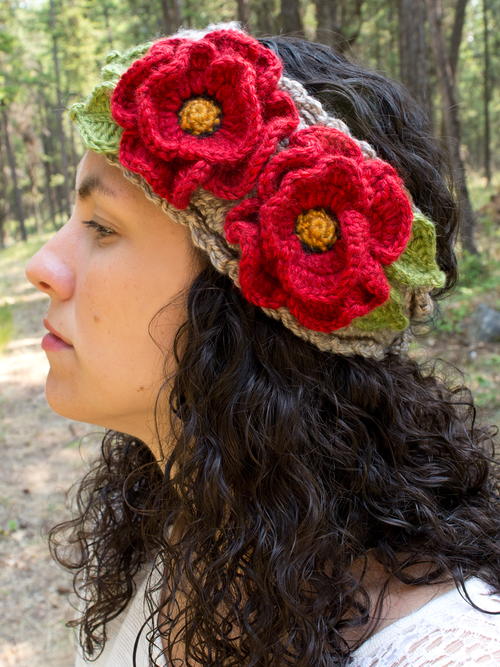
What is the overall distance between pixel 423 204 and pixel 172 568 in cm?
109

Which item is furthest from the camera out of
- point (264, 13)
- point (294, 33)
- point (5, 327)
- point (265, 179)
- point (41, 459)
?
point (264, 13)

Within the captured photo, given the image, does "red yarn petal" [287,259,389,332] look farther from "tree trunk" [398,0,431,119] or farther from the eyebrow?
"tree trunk" [398,0,431,119]

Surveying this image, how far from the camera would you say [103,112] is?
4.91 feet

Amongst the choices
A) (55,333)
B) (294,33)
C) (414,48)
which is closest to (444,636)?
(55,333)

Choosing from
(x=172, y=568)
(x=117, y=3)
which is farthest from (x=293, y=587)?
(x=117, y=3)

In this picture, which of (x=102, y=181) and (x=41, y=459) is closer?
(x=102, y=181)

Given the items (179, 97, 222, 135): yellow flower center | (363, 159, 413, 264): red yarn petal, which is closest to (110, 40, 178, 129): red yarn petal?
(179, 97, 222, 135): yellow flower center

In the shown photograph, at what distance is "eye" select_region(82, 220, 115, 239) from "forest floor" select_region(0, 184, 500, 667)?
1025 millimetres

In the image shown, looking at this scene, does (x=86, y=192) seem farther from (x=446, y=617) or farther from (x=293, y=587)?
(x=446, y=617)

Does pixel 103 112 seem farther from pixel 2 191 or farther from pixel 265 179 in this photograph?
pixel 2 191

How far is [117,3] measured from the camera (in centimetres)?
2181

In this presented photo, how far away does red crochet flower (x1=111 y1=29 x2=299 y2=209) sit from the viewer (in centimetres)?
136

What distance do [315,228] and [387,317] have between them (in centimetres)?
28

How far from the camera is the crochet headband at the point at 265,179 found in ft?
4.40
